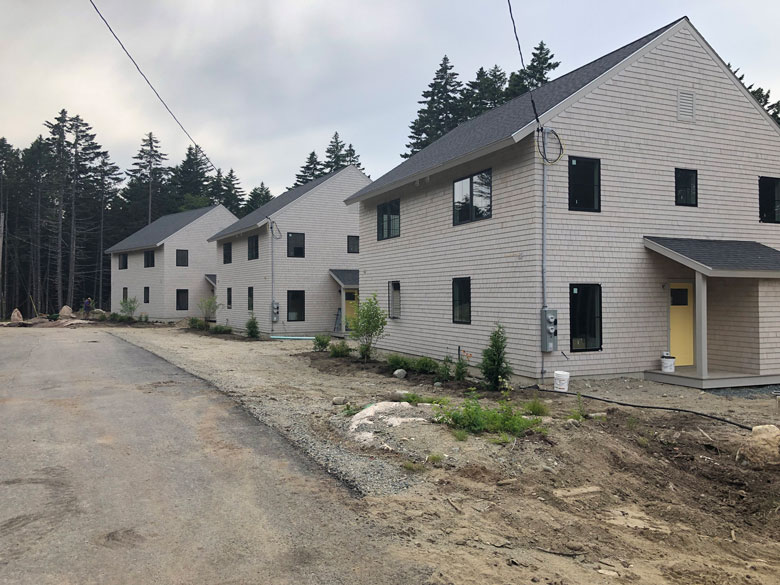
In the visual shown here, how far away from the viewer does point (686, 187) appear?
43.0 ft

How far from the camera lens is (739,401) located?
33.1 feet

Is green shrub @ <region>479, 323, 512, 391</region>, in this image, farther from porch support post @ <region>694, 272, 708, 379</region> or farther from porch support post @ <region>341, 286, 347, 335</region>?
porch support post @ <region>341, 286, 347, 335</region>

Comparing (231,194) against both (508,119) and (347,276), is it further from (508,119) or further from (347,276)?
(508,119)

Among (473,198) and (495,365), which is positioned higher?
(473,198)

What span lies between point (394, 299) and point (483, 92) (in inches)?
1184

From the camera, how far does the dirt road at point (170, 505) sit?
12.8ft

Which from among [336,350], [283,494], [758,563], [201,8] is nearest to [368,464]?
[283,494]

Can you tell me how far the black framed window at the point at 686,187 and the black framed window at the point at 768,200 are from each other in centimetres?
206

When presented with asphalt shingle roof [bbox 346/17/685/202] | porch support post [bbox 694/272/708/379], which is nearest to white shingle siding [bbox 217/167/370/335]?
asphalt shingle roof [bbox 346/17/685/202]

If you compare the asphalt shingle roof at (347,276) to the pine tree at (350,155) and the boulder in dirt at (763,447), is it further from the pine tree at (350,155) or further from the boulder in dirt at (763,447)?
the pine tree at (350,155)

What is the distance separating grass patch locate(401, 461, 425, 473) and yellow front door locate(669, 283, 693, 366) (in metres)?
9.34

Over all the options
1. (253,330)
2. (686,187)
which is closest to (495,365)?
(686,187)

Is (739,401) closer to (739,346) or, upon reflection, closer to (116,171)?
(739,346)

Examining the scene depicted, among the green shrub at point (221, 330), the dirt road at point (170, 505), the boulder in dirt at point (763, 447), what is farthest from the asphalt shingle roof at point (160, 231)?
the boulder in dirt at point (763, 447)
